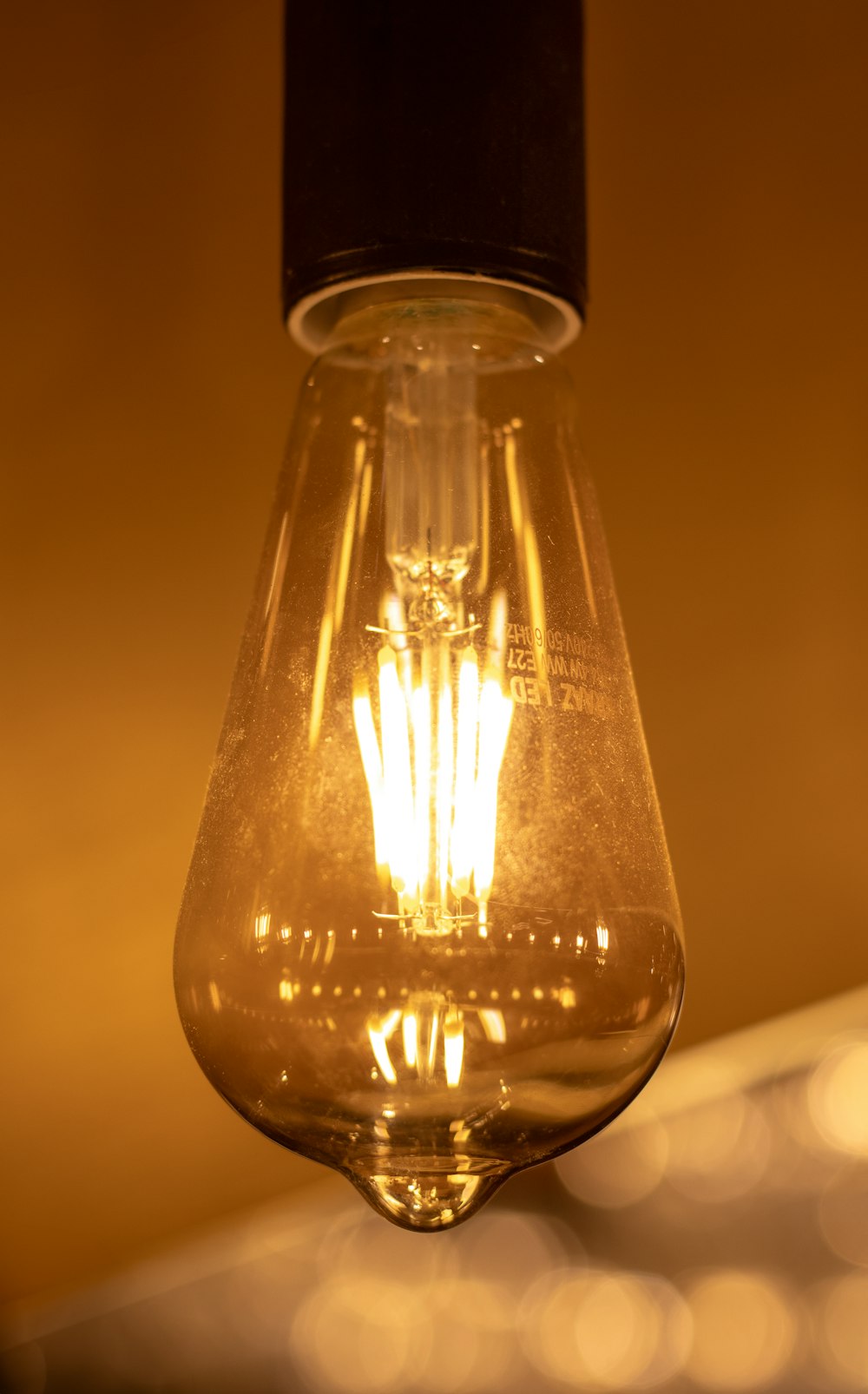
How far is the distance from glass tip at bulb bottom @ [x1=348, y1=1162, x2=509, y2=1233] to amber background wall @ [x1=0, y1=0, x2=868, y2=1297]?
315 millimetres

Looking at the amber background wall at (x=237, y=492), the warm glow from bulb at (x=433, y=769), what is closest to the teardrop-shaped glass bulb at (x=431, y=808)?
the warm glow from bulb at (x=433, y=769)

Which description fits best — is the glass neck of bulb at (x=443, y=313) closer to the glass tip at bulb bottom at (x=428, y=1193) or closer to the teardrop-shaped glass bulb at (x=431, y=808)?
the teardrop-shaped glass bulb at (x=431, y=808)

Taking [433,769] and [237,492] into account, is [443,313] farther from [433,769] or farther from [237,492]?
[237,492]

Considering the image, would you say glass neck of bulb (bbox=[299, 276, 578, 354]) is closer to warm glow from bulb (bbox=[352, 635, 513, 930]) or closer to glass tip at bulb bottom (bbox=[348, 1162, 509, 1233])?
warm glow from bulb (bbox=[352, 635, 513, 930])

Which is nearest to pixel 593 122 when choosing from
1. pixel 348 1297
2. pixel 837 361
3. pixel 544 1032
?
pixel 837 361

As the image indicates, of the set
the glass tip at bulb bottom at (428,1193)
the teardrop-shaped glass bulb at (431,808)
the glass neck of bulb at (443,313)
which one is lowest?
the glass tip at bulb bottom at (428,1193)

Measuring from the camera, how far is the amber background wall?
0.58 metres

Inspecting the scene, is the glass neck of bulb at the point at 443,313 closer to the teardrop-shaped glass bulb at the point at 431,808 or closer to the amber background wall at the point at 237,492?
the teardrop-shaped glass bulb at the point at 431,808

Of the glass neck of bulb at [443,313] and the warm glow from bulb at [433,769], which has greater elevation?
the glass neck of bulb at [443,313]

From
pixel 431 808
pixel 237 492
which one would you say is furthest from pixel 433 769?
pixel 237 492

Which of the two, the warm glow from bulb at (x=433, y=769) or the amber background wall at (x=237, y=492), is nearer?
the warm glow from bulb at (x=433, y=769)

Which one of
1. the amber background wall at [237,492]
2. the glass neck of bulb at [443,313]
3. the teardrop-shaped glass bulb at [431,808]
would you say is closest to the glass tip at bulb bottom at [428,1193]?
the teardrop-shaped glass bulb at [431,808]

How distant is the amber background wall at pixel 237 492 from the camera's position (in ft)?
1.90

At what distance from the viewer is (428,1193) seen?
32 cm
